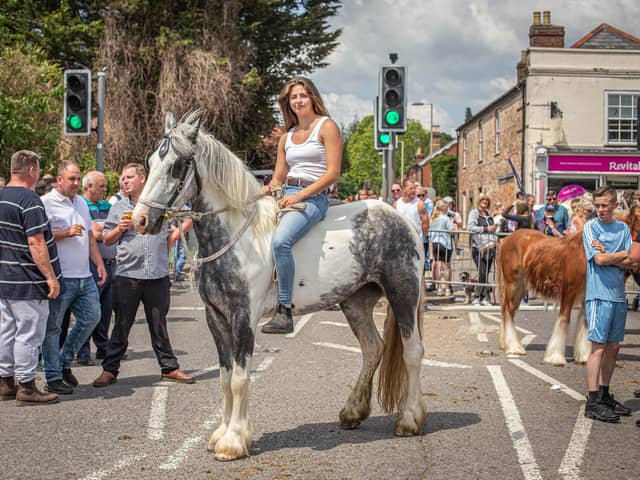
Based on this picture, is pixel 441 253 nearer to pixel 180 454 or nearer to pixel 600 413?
pixel 600 413

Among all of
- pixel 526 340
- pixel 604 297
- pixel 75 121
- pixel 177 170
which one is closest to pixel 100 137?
pixel 75 121

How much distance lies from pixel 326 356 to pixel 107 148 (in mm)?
16537

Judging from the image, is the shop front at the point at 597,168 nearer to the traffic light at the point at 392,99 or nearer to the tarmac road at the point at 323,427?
the traffic light at the point at 392,99

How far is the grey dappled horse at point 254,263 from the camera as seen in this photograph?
5195 mm

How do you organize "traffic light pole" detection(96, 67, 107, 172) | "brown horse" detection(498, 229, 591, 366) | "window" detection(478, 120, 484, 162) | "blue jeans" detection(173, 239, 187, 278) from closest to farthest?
"brown horse" detection(498, 229, 591, 366) < "traffic light pole" detection(96, 67, 107, 172) < "blue jeans" detection(173, 239, 187, 278) < "window" detection(478, 120, 484, 162)

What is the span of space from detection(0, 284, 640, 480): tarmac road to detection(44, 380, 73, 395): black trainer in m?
0.18

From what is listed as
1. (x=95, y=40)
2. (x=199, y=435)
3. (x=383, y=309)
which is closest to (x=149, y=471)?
(x=199, y=435)

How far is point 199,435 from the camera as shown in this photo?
19.1 feet

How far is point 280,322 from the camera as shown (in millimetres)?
5422

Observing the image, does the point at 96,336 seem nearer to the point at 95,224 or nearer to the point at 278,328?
the point at 95,224

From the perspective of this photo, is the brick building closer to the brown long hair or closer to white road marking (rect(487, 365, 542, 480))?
white road marking (rect(487, 365, 542, 480))

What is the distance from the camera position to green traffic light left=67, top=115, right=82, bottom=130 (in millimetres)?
13320

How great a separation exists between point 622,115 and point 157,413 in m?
29.2

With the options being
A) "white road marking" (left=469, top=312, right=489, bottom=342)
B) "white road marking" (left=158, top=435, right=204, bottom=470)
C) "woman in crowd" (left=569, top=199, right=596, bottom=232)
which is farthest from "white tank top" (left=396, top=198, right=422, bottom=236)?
"white road marking" (left=158, top=435, right=204, bottom=470)
